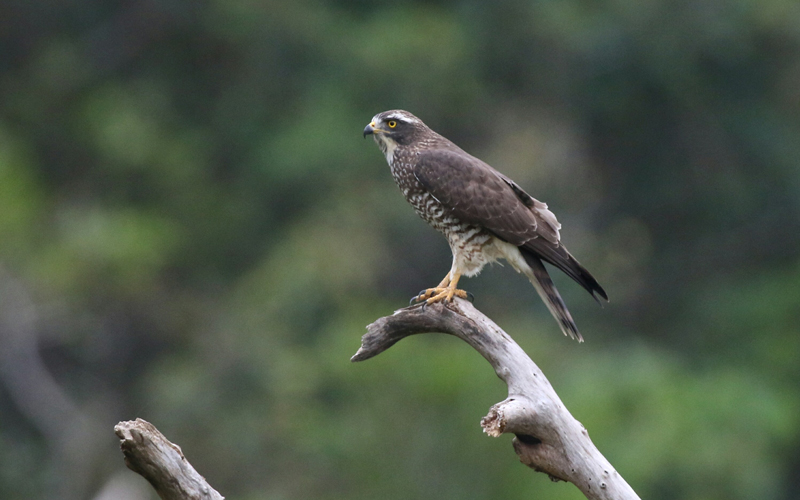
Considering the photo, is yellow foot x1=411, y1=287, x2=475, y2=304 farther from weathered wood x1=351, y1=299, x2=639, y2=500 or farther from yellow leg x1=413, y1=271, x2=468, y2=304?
weathered wood x1=351, y1=299, x2=639, y2=500

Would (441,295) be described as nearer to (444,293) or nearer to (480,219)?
(444,293)

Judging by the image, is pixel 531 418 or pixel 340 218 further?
pixel 340 218

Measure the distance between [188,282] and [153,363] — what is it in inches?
57.9

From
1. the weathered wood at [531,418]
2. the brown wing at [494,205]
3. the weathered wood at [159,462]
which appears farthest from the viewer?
the brown wing at [494,205]

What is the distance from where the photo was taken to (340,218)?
15367mm

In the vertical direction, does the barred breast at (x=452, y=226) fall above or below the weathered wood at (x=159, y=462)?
above

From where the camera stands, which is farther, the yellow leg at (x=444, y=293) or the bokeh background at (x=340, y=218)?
the bokeh background at (x=340, y=218)

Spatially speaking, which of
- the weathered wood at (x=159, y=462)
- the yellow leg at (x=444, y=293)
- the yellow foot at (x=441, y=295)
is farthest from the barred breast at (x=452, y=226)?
the weathered wood at (x=159, y=462)

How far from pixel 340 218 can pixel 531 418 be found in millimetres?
11059


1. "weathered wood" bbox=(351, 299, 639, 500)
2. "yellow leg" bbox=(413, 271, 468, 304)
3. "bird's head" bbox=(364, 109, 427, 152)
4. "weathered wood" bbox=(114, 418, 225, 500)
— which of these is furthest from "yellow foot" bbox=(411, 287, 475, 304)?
"weathered wood" bbox=(114, 418, 225, 500)

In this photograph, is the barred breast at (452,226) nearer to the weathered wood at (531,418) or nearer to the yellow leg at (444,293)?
the yellow leg at (444,293)

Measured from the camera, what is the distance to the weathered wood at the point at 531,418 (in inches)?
172

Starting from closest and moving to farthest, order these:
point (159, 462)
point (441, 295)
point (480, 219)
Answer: point (159, 462), point (441, 295), point (480, 219)

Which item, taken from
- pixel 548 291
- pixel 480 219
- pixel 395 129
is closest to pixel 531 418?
pixel 548 291
